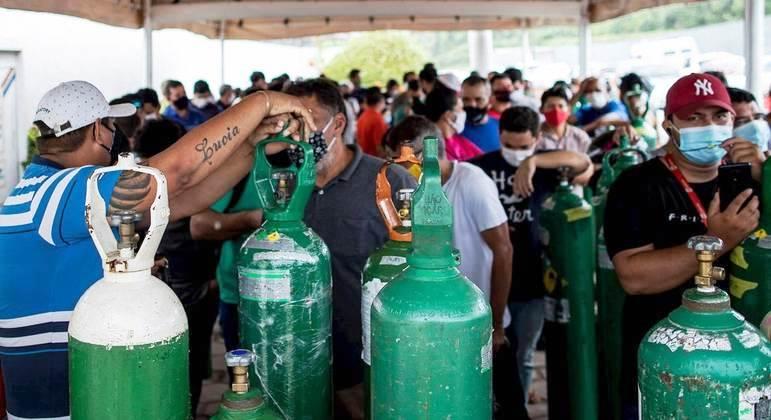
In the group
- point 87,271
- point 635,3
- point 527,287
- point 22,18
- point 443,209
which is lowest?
point 527,287

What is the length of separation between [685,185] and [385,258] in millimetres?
1100

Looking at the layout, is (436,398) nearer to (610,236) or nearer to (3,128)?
(610,236)

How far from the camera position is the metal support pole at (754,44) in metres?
4.75

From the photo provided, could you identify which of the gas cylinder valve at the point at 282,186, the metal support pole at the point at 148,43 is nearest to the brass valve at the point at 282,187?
the gas cylinder valve at the point at 282,186

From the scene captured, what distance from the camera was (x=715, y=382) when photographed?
128 centimetres

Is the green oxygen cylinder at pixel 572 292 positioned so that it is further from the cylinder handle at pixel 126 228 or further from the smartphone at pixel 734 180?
the cylinder handle at pixel 126 228

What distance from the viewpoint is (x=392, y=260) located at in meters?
1.71

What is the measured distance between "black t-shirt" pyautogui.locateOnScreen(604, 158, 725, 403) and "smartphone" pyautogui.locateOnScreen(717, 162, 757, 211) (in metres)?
0.33

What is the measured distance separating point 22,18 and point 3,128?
136 inches

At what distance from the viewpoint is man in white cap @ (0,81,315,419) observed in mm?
1769

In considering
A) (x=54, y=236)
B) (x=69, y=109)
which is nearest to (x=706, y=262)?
(x=54, y=236)

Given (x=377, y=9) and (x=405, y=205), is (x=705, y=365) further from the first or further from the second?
(x=377, y=9)

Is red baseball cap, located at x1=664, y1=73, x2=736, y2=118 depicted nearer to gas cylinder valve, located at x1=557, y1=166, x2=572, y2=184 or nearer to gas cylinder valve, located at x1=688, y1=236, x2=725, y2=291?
gas cylinder valve, located at x1=557, y1=166, x2=572, y2=184

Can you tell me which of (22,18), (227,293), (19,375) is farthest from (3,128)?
(19,375)
